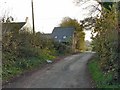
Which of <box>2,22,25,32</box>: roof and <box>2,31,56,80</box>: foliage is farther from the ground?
<box>2,22,25,32</box>: roof

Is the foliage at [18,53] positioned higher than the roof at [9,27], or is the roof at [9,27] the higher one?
the roof at [9,27]

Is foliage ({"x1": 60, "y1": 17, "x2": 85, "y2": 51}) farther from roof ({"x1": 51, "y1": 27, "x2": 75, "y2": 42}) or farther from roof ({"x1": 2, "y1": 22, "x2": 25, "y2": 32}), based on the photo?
roof ({"x1": 2, "y1": 22, "x2": 25, "y2": 32})

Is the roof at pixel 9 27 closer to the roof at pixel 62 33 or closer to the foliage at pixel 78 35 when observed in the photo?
the roof at pixel 62 33

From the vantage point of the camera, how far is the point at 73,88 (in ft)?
48.2

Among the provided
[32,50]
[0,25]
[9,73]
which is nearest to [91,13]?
[32,50]

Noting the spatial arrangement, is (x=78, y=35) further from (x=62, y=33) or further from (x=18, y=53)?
(x=18, y=53)

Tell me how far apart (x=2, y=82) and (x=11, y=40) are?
346 inches

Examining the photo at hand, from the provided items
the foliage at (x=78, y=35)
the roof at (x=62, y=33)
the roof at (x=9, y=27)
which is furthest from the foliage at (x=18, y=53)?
the foliage at (x=78, y=35)

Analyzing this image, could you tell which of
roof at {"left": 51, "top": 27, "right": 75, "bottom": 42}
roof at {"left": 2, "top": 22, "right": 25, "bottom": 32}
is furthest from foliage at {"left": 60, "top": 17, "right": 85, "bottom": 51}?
roof at {"left": 2, "top": 22, "right": 25, "bottom": 32}

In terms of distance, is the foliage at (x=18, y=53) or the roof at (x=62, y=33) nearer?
the foliage at (x=18, y=53)

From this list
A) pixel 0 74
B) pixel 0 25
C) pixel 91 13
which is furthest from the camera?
pixel 91 13

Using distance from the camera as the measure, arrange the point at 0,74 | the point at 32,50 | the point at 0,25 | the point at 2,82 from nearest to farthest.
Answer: the point at 2,82 < the point at 0,74 < the point at 0,25 < the point at 32,50

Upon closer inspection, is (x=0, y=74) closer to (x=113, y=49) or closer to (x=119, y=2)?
(x=113, y=49)

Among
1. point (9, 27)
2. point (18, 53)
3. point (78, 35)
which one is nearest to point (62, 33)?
point (78, 35)
